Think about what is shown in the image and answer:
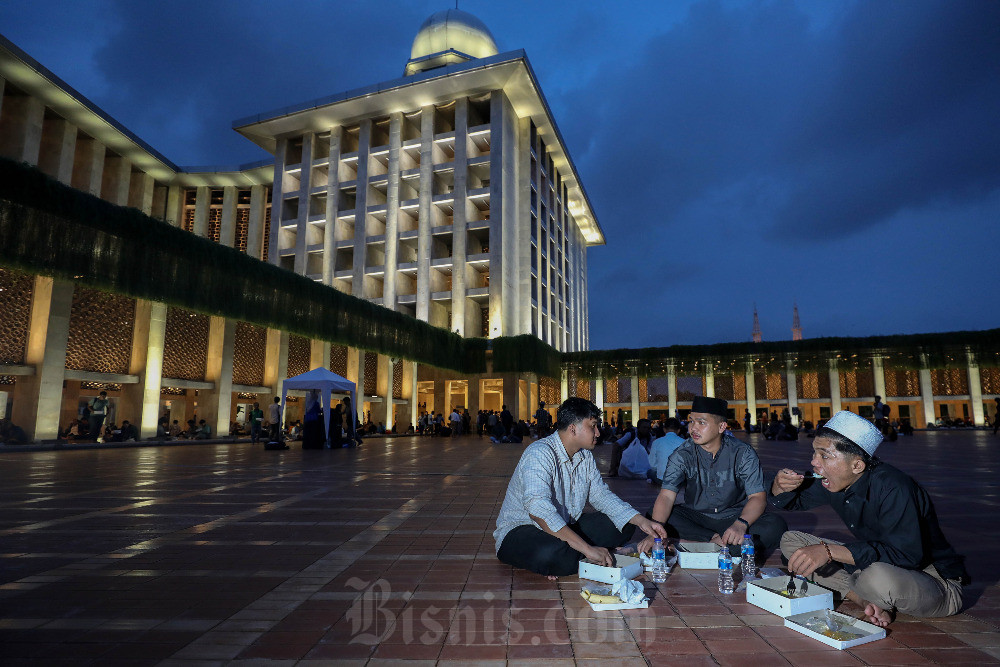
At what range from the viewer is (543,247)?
4134 cm

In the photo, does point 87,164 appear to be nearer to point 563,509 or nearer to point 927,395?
Result: point 563,509

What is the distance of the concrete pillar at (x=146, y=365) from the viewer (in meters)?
18.6

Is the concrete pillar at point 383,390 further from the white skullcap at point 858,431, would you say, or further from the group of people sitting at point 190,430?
the white skullcap at point 858,431

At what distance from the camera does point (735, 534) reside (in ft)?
12.4

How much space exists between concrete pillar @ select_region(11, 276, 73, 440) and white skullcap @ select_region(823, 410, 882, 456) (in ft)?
58.3

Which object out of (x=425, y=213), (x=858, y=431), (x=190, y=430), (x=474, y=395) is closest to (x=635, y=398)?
(x=474, y=395)

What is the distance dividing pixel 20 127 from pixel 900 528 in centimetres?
→ 3526

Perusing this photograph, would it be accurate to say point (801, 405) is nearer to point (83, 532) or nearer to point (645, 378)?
point (645, 378)

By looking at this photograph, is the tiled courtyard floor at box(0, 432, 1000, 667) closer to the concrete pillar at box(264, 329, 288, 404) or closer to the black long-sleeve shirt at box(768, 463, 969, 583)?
the black long-sleeve shirt at box(768, 463, 969, 583)

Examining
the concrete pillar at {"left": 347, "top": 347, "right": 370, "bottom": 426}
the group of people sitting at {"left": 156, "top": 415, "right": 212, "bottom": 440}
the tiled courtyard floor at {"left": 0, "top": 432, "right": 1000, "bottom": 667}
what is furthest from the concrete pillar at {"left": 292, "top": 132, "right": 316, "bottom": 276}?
the tiled courtyard floor at {"left": 0, "top": 432, "right": 1000, "bottom": 667}

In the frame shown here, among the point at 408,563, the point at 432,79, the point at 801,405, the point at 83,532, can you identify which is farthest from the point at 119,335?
the point at 801,405

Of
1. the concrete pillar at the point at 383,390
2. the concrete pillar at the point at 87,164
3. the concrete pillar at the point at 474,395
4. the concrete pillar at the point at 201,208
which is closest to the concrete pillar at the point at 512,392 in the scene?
the concrete pillar at the point at 474,395

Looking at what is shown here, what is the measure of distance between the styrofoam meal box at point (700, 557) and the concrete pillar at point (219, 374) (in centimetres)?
2046

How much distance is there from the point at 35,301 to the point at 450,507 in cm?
1511
